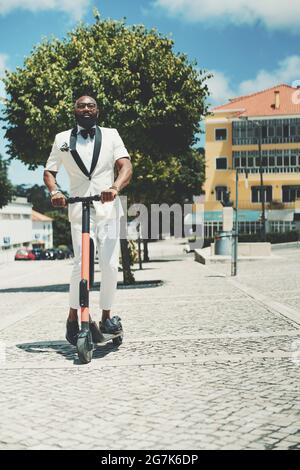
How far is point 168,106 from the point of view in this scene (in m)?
15.9

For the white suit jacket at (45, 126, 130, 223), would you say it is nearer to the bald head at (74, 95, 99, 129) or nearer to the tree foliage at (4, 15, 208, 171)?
the bald head at (74, 95, 99, 129)

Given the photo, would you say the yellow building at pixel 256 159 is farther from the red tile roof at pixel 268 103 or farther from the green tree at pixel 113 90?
the green tree at pixel 113 90

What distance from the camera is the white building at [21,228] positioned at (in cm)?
9144

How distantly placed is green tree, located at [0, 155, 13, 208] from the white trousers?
2445 inches

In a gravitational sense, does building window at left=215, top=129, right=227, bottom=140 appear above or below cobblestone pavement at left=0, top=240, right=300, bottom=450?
above

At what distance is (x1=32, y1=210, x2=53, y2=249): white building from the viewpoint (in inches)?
4227

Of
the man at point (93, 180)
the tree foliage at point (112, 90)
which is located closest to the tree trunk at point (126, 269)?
the tree foliage at point (112, 90)

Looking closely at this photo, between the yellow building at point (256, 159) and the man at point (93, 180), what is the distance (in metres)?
62.0

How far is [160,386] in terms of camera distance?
4.41 metres

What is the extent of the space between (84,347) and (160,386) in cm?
98

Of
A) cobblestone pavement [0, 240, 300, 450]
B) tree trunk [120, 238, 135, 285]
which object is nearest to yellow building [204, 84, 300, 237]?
tree trunk [120, 238, 135, 285]

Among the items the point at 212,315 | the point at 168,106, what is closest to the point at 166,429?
the point at 212,315
